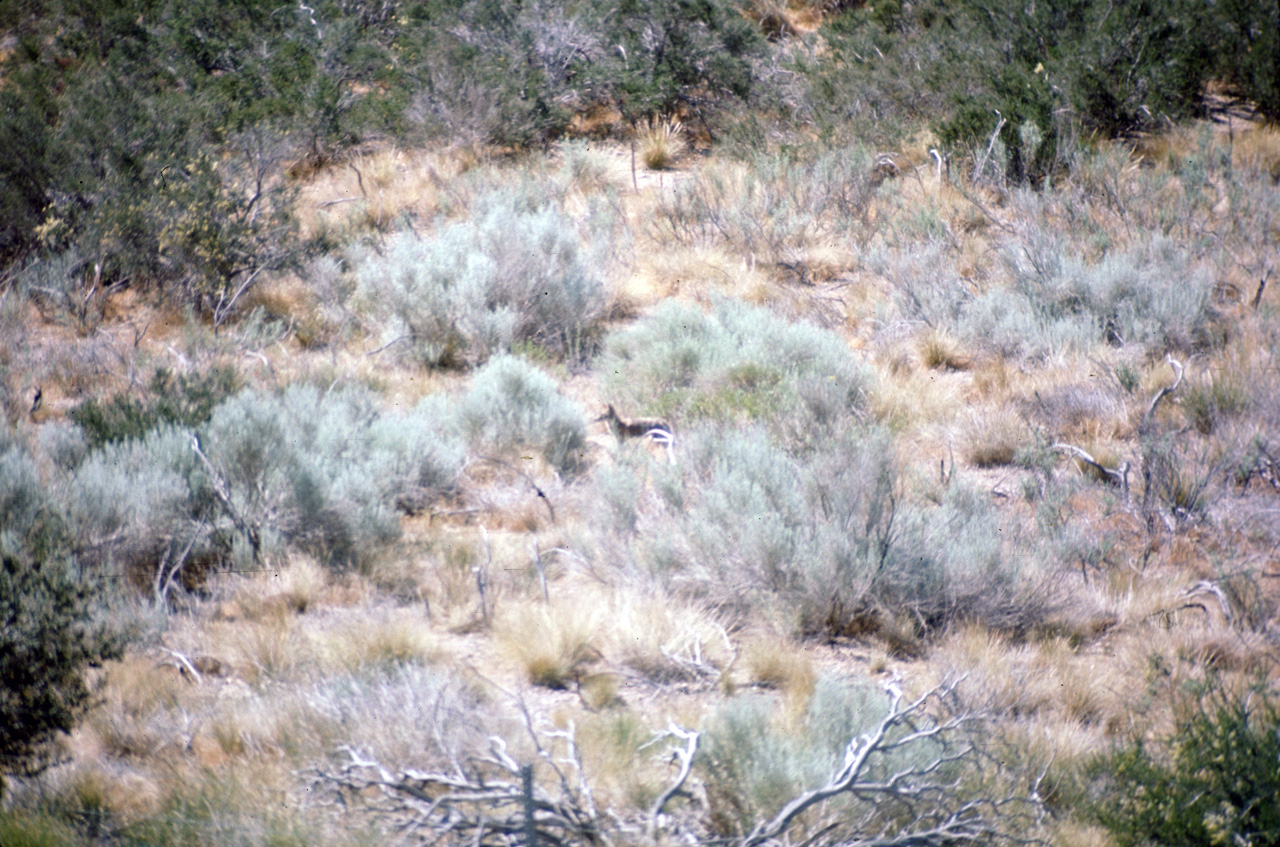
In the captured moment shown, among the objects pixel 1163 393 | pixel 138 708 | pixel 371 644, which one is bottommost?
pixel 138 708

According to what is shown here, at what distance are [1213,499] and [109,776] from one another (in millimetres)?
4789

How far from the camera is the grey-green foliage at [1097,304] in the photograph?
229 inches

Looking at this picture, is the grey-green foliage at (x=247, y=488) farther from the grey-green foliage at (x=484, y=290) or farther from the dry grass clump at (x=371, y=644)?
the grey-green foliage at (x=484, y=290)

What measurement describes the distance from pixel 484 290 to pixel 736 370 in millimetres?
2289

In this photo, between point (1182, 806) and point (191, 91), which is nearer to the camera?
point (1182, 806)

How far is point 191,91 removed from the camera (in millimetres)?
10852

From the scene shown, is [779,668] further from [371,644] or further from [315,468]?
[315,468]

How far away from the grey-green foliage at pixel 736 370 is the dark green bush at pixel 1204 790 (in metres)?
2.41

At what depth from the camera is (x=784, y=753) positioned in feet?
8.68

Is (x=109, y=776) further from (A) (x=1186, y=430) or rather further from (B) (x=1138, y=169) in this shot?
(B) (x=1138, y=169)

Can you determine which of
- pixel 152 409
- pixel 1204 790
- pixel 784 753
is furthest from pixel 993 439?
pixel 152 409

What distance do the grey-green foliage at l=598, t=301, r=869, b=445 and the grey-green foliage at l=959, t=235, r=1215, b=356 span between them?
1200mm

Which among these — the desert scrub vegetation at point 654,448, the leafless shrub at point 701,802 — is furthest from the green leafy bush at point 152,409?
the leafless shrub at point 701,802

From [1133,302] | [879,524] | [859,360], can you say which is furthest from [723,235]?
[879,524]
